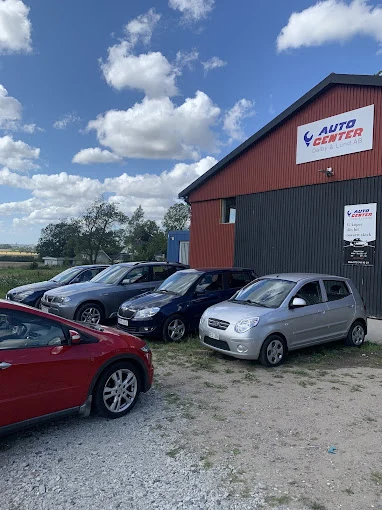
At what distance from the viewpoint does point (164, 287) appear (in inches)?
366

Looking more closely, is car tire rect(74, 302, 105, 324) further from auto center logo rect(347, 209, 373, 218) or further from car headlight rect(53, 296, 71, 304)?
auto center logo rect(347, 209, 373, 218)

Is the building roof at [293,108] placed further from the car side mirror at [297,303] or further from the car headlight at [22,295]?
the car headlight at [22,295]

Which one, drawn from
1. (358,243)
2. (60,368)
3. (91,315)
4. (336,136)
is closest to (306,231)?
(358,243)

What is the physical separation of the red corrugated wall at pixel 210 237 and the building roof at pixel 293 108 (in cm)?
126

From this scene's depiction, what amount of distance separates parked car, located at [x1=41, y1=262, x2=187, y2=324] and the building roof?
24.0ft

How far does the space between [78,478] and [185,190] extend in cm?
1706

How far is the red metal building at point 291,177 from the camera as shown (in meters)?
12.3

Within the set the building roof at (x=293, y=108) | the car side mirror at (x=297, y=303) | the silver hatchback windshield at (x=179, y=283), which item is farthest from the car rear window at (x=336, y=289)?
the building roof at (x=293, y=108)

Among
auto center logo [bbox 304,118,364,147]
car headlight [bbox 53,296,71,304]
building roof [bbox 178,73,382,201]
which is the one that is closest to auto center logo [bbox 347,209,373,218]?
auto center logo [bbox 304,118,364,147]

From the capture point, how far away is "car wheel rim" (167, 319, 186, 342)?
8234mm

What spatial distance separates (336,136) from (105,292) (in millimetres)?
8815

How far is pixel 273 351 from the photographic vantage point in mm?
6719

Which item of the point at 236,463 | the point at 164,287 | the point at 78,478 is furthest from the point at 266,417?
the point at 164,287

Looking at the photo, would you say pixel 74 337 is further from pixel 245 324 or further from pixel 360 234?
pixel 360 234
